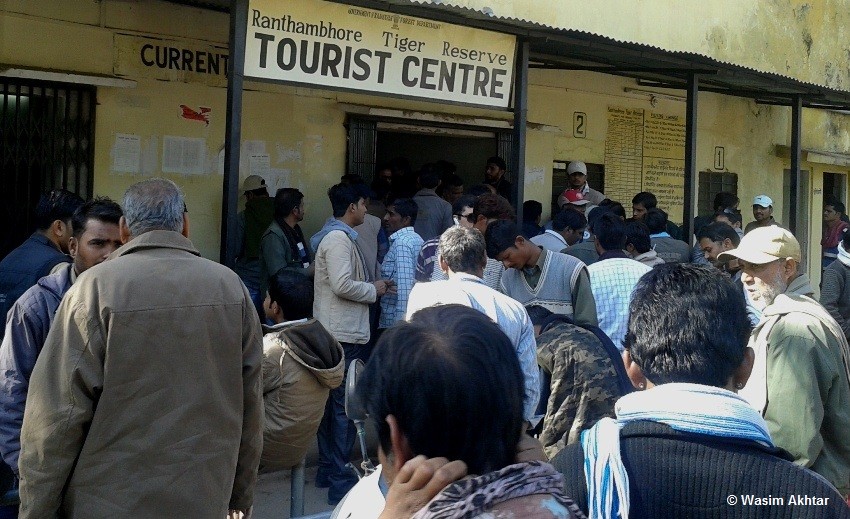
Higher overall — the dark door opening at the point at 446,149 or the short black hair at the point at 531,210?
the dark door opening at the point at 446,149

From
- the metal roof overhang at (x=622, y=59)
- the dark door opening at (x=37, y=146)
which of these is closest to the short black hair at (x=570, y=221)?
the metal roof overhang at (x=622, y=59)

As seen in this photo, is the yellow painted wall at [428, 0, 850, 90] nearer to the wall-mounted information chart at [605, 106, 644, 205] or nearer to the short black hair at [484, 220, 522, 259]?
the wall-mounted information chart at [605, 106, 644, 205]

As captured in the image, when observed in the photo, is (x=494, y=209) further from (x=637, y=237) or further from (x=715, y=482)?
(x=715, y=482)

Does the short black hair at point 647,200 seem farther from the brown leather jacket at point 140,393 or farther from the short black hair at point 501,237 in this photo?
the brown leather jacket at point 140,393

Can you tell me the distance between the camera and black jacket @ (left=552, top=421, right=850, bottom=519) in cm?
194

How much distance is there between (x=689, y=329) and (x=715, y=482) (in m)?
0.38

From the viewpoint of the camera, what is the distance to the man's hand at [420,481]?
1578 mm

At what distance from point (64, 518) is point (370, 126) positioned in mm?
6416

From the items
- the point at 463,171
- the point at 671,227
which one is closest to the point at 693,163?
the point at 671,227

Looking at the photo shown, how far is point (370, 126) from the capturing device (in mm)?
8977

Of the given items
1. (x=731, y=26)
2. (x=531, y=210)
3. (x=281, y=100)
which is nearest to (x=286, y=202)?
(x=281, y=100)

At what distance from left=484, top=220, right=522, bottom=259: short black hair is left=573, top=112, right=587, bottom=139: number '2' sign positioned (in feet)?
20.4

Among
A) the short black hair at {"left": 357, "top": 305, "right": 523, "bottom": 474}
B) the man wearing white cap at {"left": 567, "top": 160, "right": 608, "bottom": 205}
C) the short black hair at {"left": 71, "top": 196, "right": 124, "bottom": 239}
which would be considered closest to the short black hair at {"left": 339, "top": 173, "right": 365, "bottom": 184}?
the man wearing white cap at {"left": 567, "top": 160, "right": 608, "bottom": 205}

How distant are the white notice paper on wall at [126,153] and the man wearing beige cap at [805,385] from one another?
525cm
